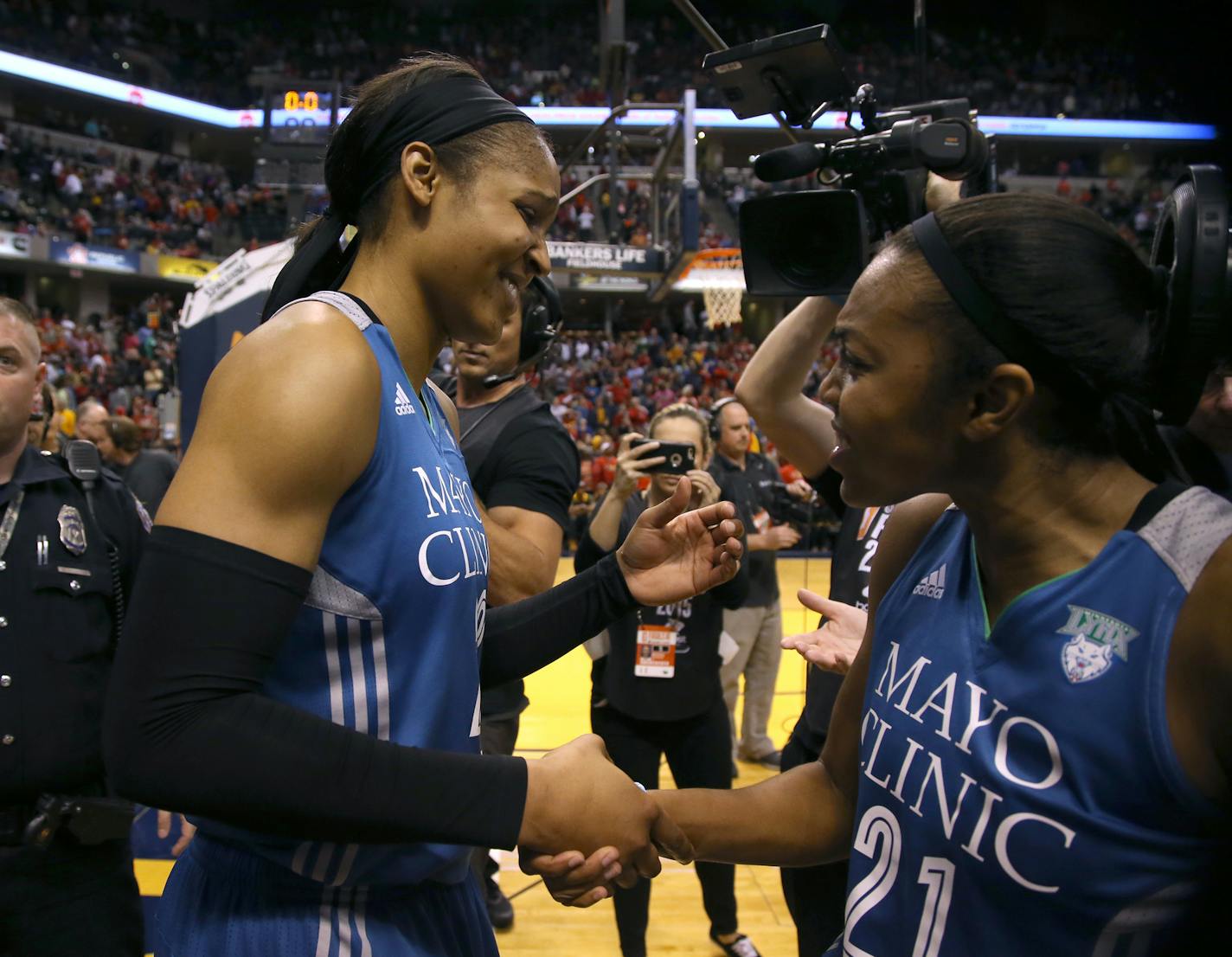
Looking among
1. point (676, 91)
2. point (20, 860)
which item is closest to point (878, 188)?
point (20, 860)

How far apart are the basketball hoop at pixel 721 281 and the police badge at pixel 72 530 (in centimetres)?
1381

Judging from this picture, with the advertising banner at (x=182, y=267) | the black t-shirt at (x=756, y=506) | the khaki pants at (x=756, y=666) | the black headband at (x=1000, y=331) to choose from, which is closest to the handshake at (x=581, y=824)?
the black headband at (x=1000, y=331)

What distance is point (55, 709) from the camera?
7.46 ft

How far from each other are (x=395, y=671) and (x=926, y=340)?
31.2 inches

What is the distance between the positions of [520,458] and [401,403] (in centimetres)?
146

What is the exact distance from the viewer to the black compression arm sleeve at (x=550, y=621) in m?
1.75

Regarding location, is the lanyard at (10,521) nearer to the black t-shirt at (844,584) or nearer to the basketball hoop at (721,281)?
the black t-shirt at (844,584)

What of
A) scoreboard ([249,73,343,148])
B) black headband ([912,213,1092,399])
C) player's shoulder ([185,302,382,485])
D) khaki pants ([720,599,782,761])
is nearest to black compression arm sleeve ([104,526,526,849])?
player's shoulder ([185,302,382,485])

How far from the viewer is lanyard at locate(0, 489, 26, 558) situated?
2.33 metres

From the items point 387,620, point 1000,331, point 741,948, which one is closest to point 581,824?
point 387,620

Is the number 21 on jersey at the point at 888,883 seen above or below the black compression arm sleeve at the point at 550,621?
below

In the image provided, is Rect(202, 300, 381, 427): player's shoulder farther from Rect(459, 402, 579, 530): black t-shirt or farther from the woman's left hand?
Rect(459, 402, 579, 530): black t-shirt

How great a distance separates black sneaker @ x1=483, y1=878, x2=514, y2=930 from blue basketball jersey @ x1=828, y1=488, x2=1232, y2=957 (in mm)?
2908

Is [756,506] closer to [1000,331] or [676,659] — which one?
[676,659]
